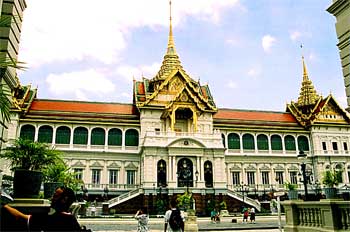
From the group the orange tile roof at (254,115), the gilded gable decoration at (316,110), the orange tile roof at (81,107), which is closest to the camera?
the orange tile roof at (81,107)

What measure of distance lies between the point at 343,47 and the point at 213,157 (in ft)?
84.1

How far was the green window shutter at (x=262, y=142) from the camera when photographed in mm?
41750

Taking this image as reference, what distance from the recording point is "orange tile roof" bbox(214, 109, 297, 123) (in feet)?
143

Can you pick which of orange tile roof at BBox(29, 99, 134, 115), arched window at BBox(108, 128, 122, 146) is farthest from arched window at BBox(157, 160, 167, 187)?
orange tile roof at BBox(29, 99, 134, 115)

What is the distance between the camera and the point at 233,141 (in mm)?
40969

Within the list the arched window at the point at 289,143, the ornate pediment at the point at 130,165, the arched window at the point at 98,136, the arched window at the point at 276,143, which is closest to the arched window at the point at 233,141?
the arched window at the point at 276,143

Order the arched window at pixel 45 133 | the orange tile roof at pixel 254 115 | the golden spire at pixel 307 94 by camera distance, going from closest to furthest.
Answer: the arched window at pixel 45 133
the orange tile roof at pixel 254 115
the golden spire at pixel 307 94

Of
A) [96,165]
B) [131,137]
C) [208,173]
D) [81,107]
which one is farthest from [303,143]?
[81,107]

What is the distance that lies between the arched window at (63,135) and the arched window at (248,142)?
20.6 m

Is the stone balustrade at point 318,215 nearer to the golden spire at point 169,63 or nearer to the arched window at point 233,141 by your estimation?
the arched window at point 233,141

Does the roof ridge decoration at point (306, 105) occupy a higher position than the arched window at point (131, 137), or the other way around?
the roof ridge decoration at point (306, 105)

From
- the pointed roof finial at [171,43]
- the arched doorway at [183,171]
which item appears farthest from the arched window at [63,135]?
the pointed roof finial at [171,43]

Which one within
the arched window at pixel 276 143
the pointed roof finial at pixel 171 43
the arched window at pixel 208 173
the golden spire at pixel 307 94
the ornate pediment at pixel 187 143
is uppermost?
the pointed roof finial at pixel 171 43

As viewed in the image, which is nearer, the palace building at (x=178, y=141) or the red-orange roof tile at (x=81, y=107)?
the palace building at (x=178, y=141)
